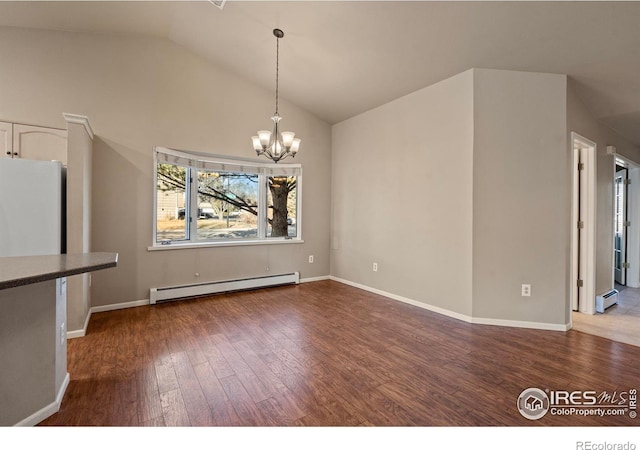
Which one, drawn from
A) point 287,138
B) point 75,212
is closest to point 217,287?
point 75,212

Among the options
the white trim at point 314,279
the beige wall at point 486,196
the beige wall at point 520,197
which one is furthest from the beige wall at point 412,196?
the white trim at point 314,279

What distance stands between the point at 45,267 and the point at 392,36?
11.3 ft

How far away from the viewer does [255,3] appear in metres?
2.99

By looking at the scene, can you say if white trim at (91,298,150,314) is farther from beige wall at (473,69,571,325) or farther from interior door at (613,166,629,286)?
interior door at (613,166,629,286)

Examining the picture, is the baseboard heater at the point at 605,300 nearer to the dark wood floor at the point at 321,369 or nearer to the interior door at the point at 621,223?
the dark wood floor at the point at 321,369

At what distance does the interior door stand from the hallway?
50.2 inches

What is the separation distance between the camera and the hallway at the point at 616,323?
9.46 feet

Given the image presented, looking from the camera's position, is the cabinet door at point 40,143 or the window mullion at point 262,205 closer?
the cabinet door at point 40,143

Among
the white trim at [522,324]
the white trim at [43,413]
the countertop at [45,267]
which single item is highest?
the countertop at [45,267]

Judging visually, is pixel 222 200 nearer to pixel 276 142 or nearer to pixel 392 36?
pixel 276 142

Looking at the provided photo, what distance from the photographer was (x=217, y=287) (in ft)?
14.0

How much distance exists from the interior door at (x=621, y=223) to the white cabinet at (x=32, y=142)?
7.88 metres

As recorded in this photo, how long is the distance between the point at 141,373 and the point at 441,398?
215 cm

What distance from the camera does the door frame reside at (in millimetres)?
3492
